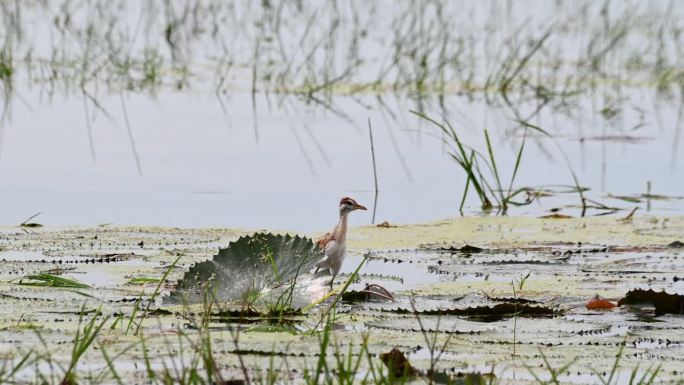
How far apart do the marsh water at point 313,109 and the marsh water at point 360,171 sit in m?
0.03

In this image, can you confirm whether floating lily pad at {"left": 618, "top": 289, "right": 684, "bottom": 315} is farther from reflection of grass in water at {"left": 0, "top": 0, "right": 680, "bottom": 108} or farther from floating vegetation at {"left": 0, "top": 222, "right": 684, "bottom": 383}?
reflection of grass in water at {"left": 0, "top": 0, "right": 680, "bottom": 108}

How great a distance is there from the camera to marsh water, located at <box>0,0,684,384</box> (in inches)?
152

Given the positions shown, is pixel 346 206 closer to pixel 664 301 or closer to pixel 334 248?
pixel 334 248

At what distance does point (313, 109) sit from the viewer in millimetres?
10461

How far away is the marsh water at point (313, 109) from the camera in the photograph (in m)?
7.07

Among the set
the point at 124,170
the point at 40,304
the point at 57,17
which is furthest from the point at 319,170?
the point at 57,17

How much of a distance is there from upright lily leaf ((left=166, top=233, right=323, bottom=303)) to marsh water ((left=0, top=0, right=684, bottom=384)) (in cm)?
14

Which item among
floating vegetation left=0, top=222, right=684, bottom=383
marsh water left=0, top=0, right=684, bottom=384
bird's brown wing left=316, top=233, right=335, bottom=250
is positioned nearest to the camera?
floating vegetation left=0, top=222, right=684, bottom=383

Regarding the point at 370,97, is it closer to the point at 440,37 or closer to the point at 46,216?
the point at 440,37

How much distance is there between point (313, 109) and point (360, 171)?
8.75ft

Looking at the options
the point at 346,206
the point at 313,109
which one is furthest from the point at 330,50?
the point at 346,206

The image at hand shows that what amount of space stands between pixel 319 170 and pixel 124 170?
3.39ft

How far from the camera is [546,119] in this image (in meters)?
10.4

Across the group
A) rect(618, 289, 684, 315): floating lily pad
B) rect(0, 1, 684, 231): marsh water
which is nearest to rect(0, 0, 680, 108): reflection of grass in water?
Result: rect(0, 1, 684, 231): marsh water
